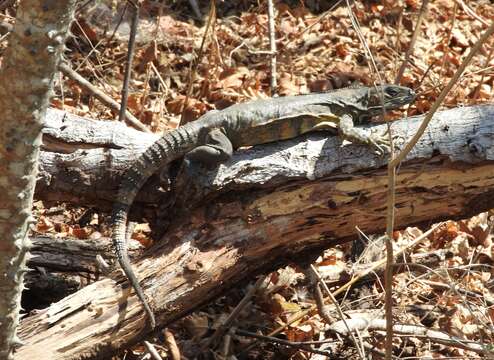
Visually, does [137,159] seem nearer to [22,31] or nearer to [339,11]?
[22,31]

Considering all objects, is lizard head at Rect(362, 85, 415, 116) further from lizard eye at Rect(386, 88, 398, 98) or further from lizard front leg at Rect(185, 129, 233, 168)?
lizard front leg at Rect(185, 129, 233, 168)

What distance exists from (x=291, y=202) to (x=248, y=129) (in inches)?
27.0

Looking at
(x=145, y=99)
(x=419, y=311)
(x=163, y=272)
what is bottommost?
(x=419, y=311)

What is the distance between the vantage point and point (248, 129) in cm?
484

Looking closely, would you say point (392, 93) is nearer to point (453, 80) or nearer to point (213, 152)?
point (213, 152)

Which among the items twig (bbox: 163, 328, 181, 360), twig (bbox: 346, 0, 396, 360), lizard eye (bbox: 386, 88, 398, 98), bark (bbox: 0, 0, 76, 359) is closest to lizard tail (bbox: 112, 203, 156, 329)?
twig (bbox: 163, 328, 181, 360)

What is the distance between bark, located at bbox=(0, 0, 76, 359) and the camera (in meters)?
2.77

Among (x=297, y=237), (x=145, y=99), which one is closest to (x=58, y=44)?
(x=297, y=237)

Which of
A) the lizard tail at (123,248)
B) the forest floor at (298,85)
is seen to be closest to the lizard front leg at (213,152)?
the lizard tail at (123,248)

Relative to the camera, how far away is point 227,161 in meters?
4.54

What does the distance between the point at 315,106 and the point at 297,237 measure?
1053 mm

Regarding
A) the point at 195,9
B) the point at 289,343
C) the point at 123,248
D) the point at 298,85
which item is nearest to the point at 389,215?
the point at 123,248

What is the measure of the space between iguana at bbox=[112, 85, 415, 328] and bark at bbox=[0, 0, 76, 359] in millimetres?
1006

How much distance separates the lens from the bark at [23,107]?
9.07ft
